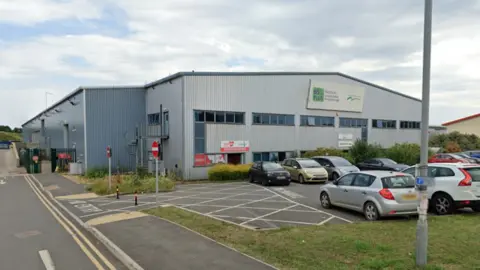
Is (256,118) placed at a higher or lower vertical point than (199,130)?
higher

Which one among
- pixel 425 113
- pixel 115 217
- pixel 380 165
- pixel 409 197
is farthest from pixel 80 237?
pixel 380 165

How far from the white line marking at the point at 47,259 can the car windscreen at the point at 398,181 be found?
9.07 m

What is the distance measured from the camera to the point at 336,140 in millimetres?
38062

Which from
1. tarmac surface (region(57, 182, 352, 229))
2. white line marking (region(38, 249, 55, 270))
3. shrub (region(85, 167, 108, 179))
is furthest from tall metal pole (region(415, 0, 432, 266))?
shrub (region(85, 167, 108, 179))

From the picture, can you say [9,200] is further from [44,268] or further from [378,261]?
[378,261]

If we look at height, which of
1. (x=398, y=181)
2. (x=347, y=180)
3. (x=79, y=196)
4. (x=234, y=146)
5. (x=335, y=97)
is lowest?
(x=79, y=196)

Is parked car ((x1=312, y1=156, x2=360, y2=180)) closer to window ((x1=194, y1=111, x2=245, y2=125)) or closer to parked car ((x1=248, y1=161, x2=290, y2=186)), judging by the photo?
parked car ((x1=248, y1=161, x2=290, y2=186))

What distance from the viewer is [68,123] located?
3950 cm

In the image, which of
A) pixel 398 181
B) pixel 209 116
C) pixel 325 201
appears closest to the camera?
pixel 398 181

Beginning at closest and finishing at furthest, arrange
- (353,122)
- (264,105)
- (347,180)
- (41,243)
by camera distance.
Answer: (41,243) → (347,180) → (264,105) → (353,122)

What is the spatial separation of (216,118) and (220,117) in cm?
39

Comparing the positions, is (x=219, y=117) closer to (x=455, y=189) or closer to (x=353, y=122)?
(x=353, y=122)

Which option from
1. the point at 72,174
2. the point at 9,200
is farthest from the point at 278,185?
the point at 72,174

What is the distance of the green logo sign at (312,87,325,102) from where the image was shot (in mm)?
35500
